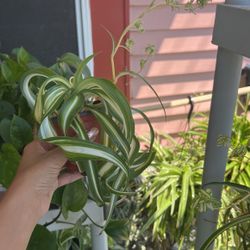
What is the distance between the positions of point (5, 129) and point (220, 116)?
0.42 meters

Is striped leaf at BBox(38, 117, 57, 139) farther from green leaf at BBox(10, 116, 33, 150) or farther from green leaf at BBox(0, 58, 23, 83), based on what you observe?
green leaf at BBox(0, 58, 23, 83)

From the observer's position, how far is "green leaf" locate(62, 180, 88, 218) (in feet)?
2.09

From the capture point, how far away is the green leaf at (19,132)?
24.8 inches

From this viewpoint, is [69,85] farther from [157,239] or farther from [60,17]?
[157,239]

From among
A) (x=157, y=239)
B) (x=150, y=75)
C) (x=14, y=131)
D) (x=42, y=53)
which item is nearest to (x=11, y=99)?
(x=14, y=131)

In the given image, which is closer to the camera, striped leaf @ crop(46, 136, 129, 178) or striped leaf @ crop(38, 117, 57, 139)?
striped leaf @ crop(46, 136, 129, 178)

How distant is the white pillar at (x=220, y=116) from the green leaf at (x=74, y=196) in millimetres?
281

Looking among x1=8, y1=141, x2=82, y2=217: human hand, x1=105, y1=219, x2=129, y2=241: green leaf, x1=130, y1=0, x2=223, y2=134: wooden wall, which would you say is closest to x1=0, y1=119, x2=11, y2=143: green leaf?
x1=8, y1=141, x2=82, y2=217: human hand

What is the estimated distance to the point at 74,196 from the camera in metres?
0.64

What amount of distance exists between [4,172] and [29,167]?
16 centimetres

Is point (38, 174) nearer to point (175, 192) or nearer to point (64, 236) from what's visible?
point (64, 236)

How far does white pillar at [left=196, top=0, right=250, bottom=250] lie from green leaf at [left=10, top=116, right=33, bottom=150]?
374 mm

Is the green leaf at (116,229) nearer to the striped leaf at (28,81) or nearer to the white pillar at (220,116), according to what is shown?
the white pillar at (220,116)

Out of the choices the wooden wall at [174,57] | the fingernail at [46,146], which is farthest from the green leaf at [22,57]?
the wooden wall at [174,57]
